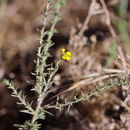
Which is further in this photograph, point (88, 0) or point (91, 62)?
point (88, 0)

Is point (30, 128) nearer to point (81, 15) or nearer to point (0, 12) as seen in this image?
point (0, 12)

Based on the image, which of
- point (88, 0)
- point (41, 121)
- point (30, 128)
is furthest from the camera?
point (88, 0)

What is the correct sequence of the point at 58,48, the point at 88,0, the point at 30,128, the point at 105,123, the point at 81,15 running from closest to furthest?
the point at 30,128 → the point at 105,123 → the point at 58,48 → the point at 81,15 → the point at 88,0

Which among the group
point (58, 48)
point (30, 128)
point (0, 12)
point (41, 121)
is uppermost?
point (0, 12)

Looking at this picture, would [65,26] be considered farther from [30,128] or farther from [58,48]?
[30,128]

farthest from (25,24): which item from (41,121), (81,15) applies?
(41,121)

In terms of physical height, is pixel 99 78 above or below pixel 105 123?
above
